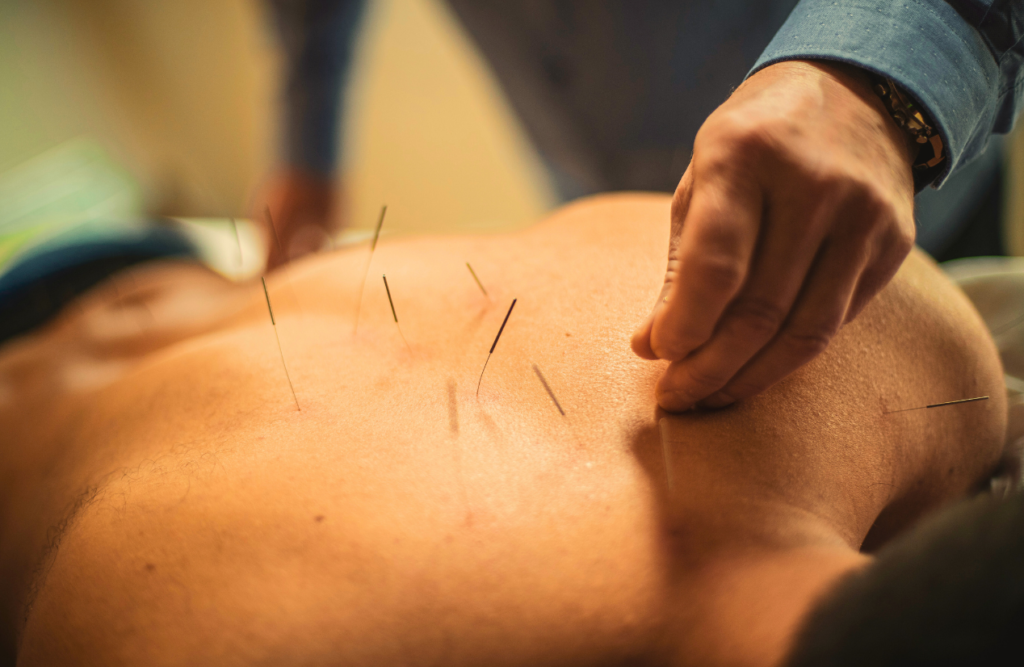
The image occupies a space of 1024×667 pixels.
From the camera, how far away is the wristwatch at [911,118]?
63 centimetres

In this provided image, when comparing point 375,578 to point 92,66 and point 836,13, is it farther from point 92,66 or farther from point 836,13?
point 92,66

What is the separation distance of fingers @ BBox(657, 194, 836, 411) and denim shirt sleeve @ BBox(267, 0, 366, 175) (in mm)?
1826

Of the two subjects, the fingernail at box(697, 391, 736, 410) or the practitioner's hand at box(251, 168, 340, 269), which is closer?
the fingernail at box(697, 391, 736, 410)

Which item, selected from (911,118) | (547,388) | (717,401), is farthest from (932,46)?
(547,388)

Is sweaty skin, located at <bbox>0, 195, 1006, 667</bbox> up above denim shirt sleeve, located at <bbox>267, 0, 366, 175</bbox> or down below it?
below

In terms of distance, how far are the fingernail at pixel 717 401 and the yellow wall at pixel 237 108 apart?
2287mm

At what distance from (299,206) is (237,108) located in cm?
174

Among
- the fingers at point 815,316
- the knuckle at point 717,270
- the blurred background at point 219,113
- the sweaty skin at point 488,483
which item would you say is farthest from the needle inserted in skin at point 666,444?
the blurred background at point 219,113

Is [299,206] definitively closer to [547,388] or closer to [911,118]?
[547,388]

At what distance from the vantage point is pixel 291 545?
59cm

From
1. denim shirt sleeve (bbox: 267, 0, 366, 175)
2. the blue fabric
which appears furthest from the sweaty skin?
denim shirt sleeve (bbox: 267, 0, 366, 175)

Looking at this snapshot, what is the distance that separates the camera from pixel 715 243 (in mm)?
505

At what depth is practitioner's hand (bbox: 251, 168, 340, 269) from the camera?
79.4 inches

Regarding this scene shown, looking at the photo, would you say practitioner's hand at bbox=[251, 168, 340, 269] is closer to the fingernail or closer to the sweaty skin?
the sweaty skin
